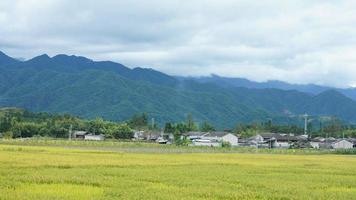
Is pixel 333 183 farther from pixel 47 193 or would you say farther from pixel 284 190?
pixel 47 193

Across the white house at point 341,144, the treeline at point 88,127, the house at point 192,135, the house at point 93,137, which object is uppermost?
the treeline at point 88,127

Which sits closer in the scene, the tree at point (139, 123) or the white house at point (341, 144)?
the white house at point (341, 144)

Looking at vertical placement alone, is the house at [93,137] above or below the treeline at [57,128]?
below

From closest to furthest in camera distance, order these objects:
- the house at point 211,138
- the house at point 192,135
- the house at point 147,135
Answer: the house at point 211,138 < the house at point 192,135 < the house at point 147,135

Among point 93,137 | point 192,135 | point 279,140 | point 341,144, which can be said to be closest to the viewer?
point 341,144

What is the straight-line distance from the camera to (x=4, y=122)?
120 meters

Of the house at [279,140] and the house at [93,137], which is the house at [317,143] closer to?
the house at [279,140]

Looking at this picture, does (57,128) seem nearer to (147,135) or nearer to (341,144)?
(147,135)

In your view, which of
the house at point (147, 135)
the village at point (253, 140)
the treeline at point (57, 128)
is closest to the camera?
the treeline at point (57, 128)

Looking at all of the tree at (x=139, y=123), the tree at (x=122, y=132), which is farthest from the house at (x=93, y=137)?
the tree at (x=139, y=123)

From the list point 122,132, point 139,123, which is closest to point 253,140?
point 122,132

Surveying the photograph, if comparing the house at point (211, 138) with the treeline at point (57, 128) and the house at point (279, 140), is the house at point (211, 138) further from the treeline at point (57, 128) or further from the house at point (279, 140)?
the treeline at point (57, 128)

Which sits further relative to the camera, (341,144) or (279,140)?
→ (279,140)

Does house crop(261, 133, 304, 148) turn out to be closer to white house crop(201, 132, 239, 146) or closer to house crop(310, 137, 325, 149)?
house crop(310, 137, 325, 149)
